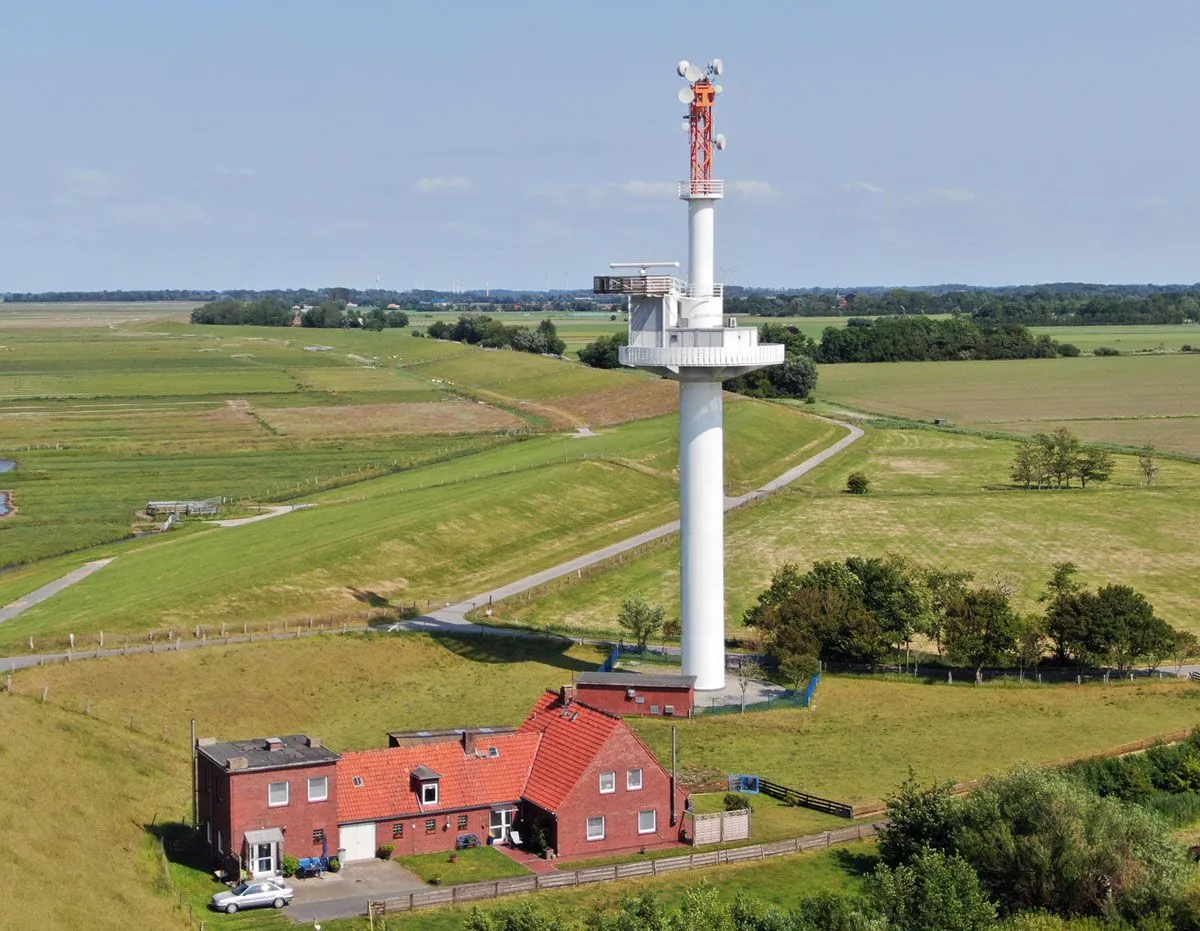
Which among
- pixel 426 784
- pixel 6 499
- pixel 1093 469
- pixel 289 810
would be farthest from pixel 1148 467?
pixel 289 810

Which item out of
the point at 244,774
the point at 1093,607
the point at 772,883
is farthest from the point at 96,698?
the point at 1093,607

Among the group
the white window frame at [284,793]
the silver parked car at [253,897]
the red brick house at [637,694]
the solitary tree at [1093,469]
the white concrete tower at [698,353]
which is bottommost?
the silver parked car at [253,897]

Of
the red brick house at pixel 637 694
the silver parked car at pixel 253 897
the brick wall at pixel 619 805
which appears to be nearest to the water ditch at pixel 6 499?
the red brick house at pixel 637 694

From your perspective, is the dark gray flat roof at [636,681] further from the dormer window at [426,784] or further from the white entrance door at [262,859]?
the white entrance door at [262,859]

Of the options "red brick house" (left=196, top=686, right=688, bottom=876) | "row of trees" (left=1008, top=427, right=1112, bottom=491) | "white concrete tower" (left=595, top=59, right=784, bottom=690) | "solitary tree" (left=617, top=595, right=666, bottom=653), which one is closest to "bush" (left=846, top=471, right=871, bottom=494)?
"row of trees" (left=1008, top=427, right=1112, bottom=491)

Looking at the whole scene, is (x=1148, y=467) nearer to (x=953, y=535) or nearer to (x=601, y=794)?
(x=953, y=535)

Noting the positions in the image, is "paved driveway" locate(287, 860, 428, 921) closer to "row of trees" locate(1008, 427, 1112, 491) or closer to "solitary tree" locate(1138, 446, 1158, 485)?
"row of trees" locate(1008, 427, 1112, 491)
